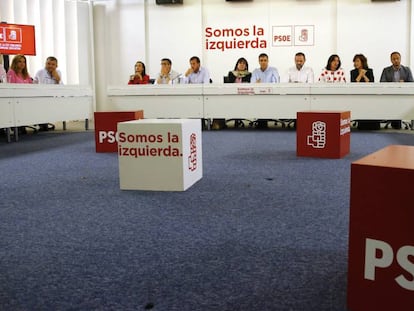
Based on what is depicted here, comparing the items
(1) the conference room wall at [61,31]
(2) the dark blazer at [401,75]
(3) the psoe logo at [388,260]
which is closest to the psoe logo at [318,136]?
(3) the psoe logo at [388,260]

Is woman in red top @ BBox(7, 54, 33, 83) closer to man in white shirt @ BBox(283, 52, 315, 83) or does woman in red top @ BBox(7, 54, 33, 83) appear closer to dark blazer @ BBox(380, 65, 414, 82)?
Result: man in white shirt @ BBox(283, 52, 315, 83)

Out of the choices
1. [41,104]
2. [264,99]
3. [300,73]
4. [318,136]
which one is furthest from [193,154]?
[300,73]

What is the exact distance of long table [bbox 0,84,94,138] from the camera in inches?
226

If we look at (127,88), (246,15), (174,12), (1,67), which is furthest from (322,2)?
(1,67)

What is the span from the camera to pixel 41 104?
6.40 meters

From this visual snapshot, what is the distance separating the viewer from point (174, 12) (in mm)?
9906

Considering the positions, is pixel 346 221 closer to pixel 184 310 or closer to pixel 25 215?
pixel 184 310

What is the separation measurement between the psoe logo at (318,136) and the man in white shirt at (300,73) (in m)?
3.64

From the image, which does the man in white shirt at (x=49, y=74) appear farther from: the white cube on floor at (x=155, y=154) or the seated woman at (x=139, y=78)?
the white cube on floor at (x=155, y=154)

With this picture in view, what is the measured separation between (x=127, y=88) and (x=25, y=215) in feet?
17.3

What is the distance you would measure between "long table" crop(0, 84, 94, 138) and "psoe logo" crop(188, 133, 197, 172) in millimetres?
3335

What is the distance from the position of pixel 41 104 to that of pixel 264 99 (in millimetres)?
3078

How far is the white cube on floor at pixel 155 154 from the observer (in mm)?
2889

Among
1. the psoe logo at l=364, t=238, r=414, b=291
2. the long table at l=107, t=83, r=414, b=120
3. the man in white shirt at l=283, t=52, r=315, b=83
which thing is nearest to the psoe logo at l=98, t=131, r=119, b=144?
the long table at l=107, t=83, r=414, b=120
